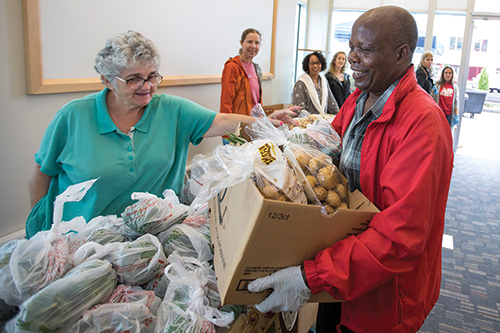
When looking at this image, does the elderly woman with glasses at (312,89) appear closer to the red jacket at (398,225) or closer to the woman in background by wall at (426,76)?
the woman in background by wall at (426,76)

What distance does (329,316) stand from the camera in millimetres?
1375

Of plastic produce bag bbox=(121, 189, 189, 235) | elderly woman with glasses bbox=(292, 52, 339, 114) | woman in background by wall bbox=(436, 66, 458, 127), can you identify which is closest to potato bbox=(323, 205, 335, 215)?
plastic produce bag bbox=(121, 189, 189, 235)

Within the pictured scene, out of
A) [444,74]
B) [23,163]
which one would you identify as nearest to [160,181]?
[23,163]

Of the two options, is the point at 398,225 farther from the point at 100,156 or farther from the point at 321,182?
the point at 100,156

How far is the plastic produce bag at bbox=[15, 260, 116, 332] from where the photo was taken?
0.81 meters

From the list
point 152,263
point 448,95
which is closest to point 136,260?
point 152,263

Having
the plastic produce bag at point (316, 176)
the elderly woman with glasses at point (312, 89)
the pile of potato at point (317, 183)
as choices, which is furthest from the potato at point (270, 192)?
the elderly woman with glasses at point (312, 89)

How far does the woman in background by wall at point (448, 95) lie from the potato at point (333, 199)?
629cm

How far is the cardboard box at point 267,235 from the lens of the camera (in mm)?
813

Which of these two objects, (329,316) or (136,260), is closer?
(136,260)

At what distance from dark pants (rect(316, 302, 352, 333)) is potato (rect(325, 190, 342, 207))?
59 cm

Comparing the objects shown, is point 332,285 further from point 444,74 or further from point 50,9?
point 444,74

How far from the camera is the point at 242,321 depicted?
1020 millimetres

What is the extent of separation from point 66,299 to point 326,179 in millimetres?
745
